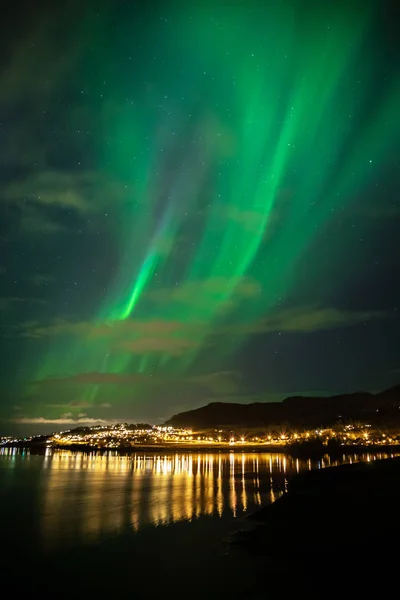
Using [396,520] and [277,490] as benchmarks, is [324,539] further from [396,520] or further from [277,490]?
[277,490]

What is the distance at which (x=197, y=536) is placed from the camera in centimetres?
2617

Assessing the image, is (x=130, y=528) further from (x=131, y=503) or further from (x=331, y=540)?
(x=331, y=540)

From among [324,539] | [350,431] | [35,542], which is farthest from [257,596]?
[350,431]

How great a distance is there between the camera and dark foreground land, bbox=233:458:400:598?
16016 mm

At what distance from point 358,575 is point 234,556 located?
639 cm

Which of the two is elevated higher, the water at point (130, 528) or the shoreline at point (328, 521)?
the shoreline at point (328, 521)

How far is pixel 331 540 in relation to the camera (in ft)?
67.6

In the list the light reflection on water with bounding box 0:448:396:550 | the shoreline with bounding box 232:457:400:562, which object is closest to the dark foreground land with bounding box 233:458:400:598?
the shoreline with bounding box 232:457:400:562

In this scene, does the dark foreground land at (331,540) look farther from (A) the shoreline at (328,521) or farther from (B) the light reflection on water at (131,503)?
(B) the light reflection on water at (131,503)

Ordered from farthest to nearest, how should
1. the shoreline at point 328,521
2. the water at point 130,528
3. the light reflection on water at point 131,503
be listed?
Result: the light reflection on water at point 131,503 < the water at point 130,528 < the shoreline at point 328,521

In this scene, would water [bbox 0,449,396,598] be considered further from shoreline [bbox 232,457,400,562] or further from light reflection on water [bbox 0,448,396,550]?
shoreline [bbox 232,457,400,562]

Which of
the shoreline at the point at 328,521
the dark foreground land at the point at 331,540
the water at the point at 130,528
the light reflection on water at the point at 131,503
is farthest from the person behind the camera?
the light reflection on water at the point at 131,503

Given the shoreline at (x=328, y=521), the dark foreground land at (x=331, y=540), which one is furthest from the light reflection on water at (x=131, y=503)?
the dark foreground land at (x=331, y=540)

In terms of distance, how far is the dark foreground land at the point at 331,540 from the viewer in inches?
631
